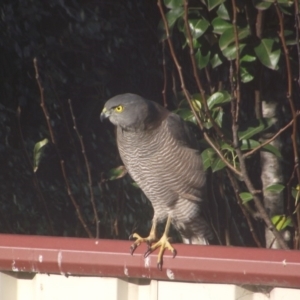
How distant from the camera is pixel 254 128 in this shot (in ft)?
10.8

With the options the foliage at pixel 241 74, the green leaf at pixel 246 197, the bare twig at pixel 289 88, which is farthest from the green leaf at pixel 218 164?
the bare twig at pixel 289 88

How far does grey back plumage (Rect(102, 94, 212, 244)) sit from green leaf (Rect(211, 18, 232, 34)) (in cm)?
74

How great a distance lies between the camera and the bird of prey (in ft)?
12.8

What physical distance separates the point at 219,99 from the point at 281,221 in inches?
23.8

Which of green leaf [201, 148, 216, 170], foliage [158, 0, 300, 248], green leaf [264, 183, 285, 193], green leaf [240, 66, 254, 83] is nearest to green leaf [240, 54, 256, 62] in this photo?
foliage [158, 0, 300, 248]

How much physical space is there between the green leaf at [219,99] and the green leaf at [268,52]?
0.77 feet

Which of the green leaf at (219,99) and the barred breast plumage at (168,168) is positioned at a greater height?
the green leaf at (219,99)

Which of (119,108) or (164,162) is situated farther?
(164,162)

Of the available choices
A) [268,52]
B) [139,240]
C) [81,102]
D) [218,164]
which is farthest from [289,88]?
[81,102]

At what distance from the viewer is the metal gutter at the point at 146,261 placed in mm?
2469

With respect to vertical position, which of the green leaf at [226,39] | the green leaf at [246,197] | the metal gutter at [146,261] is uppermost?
the green leaf at [226,39]

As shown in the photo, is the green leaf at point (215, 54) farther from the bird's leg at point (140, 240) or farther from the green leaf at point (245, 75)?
the bird's leg at point (140, 240)

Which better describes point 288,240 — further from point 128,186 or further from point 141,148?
point 128,186

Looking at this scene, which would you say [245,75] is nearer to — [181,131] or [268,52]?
[268,52]
